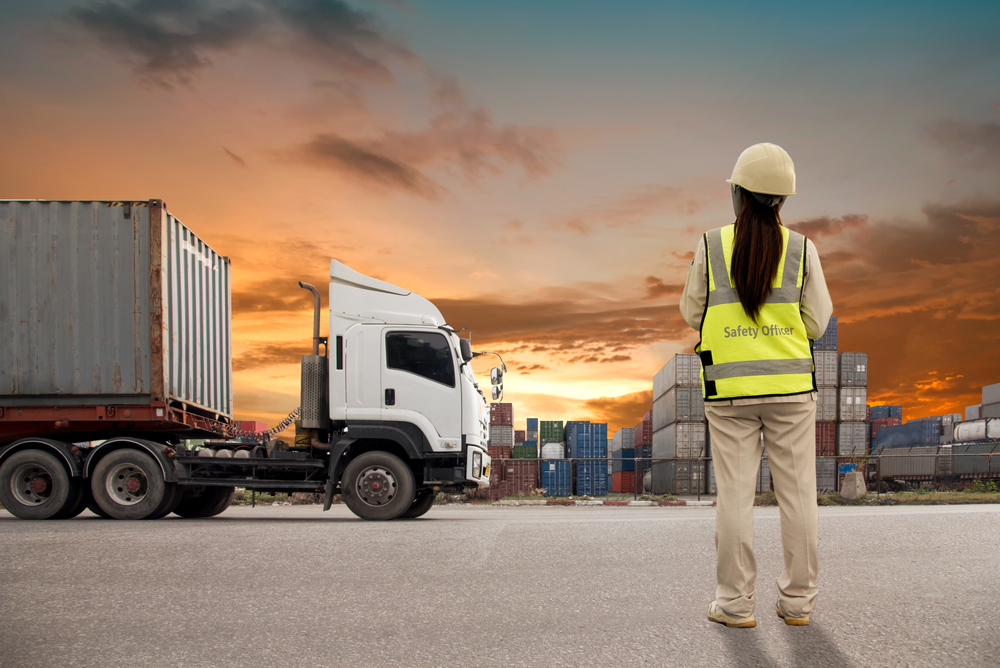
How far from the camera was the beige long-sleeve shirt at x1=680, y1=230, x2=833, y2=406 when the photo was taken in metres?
3.50

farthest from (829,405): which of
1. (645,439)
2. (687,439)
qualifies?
(645,439)

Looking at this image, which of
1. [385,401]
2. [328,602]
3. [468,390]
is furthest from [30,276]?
[328,602]

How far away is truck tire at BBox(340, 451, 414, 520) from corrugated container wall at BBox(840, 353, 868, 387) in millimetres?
28222

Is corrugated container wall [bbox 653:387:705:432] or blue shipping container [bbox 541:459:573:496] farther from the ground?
corrugated container wall [bbox 653:387:705:432]

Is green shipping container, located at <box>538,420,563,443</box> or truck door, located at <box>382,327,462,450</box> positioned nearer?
truck door, located at <box>382,327,462,450</box>

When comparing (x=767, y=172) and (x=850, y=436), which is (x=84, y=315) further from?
(x=850, y=436)

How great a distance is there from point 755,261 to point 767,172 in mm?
449

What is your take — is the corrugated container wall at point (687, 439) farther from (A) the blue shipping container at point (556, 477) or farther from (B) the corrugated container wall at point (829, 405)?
(B) the corrugated container wall at point (829, 405)

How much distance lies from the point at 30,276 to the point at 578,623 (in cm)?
1082

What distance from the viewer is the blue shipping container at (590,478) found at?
108 feet

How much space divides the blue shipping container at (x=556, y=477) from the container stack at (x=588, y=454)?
353 millimetres

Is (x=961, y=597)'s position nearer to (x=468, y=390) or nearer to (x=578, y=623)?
(x=578, y=623)

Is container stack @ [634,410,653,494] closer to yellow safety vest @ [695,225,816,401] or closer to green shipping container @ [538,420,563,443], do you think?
green shipping container @ [538,420,563,443]

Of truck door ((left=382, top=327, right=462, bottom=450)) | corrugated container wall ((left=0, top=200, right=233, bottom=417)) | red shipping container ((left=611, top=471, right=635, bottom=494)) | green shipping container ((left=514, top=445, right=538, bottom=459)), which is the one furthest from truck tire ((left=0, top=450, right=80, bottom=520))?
red shipping container ((left=611, top=471, right=635, bottom=494))
